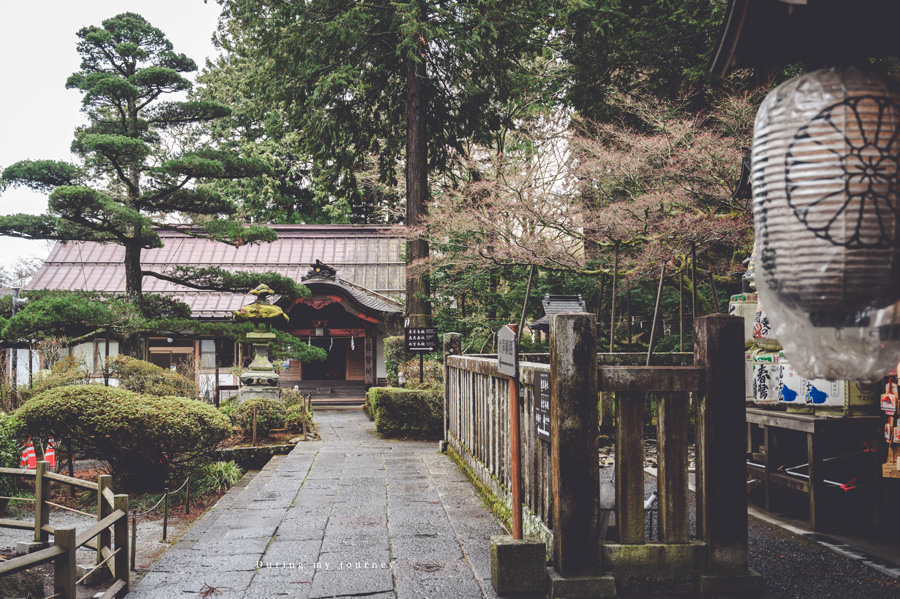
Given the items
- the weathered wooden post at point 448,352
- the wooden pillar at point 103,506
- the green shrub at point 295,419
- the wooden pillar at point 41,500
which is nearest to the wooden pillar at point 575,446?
the wooden pillar at point 103,506

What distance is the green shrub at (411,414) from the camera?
11297mm

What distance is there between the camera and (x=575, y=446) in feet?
11.7

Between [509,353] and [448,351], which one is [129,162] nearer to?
[448,351]

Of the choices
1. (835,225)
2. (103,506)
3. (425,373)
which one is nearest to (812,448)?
(835,225)

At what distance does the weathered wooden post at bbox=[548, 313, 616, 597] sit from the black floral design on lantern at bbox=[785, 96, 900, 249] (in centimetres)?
191

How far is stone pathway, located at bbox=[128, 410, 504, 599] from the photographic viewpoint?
12.6 feet

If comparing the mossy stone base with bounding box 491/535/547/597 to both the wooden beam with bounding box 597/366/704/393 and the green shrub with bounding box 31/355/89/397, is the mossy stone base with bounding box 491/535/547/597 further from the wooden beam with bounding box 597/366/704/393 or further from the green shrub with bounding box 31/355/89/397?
the green shrub with bounding box 31/355/89/397

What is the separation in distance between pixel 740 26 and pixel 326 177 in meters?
14.8

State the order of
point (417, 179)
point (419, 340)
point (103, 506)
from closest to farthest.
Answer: point (103, 506)
point (419, 340)
point (417, 179)

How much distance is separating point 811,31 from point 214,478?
30.0 feet

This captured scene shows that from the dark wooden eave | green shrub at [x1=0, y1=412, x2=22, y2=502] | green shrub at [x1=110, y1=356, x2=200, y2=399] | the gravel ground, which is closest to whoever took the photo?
the dark wooden eave

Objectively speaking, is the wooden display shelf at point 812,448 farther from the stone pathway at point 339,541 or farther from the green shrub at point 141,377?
the green shrub at point 141,377

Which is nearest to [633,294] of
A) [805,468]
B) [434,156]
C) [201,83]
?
[434,156]

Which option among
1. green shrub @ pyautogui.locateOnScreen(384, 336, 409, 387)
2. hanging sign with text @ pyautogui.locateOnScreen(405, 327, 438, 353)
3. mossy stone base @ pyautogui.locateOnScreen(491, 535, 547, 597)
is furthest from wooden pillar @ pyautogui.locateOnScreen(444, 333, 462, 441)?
green shrub @ pyautogui.locateOnScreen(384, 336, 409, 387)
